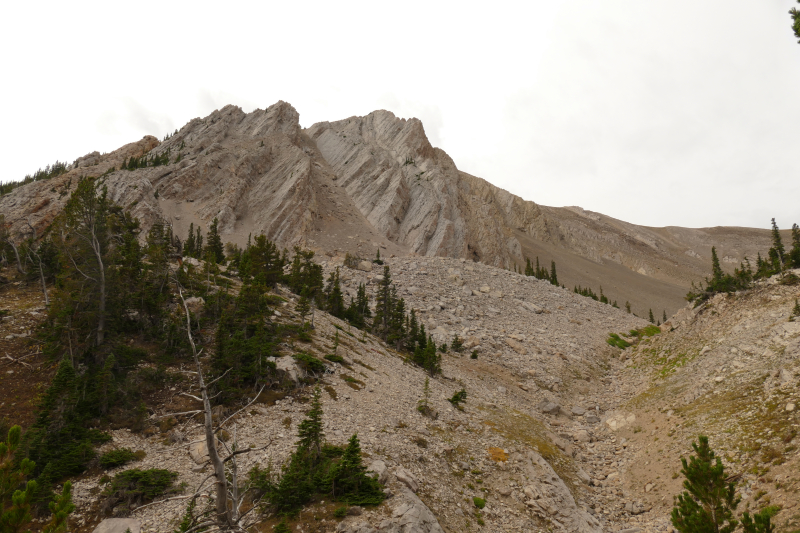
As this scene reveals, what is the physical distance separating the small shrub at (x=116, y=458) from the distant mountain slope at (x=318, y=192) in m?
83.9

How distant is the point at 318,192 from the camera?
11962 centimetres

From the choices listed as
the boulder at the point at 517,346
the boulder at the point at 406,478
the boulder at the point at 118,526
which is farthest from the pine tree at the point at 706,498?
the boulder at the point at 517,346

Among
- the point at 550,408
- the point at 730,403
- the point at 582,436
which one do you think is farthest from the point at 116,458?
the point at 730,403

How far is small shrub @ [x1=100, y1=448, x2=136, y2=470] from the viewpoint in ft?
48.6

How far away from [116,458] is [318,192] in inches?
4324

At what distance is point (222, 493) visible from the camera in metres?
6.90

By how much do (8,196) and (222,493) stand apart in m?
124

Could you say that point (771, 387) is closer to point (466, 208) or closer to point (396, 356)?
point (396, 356)

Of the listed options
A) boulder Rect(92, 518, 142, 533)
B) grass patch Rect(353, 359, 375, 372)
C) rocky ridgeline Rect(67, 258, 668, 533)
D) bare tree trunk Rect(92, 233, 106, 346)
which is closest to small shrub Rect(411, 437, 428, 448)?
rocky ridgeline Rect(67, 258, 668, 533)

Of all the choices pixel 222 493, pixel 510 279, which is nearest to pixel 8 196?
pixel 510 279

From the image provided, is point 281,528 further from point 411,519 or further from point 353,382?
point 353,382

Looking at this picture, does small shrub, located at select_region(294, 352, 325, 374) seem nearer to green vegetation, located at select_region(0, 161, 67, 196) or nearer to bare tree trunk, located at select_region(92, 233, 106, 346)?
bare tree trunk, located at select_region(92, 233, 106, 346)

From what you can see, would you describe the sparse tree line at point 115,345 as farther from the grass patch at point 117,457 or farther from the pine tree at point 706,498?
the pine tree at point 706,498

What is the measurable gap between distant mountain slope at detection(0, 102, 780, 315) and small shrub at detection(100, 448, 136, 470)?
3303 inches
